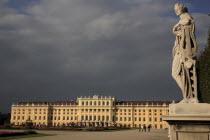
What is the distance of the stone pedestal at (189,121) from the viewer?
4.12 m

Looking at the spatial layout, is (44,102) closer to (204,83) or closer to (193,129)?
(204,83)

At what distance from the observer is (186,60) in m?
4.71

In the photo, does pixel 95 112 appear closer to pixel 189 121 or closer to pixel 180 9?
pixel 180 9

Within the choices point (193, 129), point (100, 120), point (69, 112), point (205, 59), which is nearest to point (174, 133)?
point (193, 129)

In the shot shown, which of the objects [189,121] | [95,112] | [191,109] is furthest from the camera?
[95,112]

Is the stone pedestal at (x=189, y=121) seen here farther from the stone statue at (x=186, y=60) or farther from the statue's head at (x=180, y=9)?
the statue's head at (x=180, y=9)

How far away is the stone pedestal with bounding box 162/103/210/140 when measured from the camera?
4.12 metres

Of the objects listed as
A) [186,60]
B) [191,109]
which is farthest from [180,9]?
[191,109]

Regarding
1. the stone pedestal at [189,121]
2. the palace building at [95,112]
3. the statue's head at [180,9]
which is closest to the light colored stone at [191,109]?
the stone pedestal at [189,121]

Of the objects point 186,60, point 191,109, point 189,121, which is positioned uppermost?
point 186,60

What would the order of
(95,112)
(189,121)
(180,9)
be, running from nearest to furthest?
(189,121)
(180,9)
(95,112)

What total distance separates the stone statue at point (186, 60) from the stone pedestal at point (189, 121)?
0.28 m

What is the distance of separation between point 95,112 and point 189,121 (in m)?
94.9

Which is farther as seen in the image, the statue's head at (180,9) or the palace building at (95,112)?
the palace building at (95,112)
